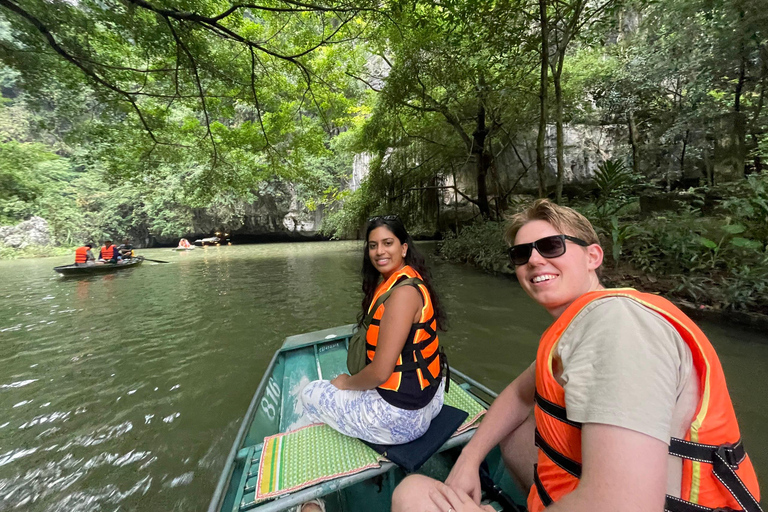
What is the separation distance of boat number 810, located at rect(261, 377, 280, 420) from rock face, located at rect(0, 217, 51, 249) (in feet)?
94.6

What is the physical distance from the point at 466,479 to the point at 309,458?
2.56ft

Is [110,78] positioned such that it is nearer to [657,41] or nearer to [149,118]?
[149,118]

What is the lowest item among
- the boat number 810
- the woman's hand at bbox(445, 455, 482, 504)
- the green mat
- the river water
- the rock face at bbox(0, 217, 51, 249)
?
the river water

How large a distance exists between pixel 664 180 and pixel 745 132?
325cm

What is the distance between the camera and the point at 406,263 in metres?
1.96

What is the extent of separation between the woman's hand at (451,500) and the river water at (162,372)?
1.85 meters

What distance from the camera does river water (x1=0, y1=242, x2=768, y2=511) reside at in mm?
2230

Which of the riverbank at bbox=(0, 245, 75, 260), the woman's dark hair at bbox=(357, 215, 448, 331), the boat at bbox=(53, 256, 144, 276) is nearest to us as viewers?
the woman's dark hair at bbox=(357, 215, 448, 331)

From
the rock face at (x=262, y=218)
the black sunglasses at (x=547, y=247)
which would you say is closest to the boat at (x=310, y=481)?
the black sunglasses at (x=547, y=247)

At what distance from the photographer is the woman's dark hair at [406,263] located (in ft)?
5.96

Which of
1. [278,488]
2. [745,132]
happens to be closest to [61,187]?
[278,488]

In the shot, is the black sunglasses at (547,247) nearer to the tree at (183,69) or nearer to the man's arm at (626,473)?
the man's arm at (626,473)

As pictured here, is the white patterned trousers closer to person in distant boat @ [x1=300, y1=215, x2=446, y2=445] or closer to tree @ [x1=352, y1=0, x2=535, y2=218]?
person in distant boat @ [x1=300, y1=215, x2=446, y2=445]

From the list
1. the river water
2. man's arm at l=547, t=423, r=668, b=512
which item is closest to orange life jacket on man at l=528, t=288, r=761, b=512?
man's arm at l=547, t=423, r=668, b=512
